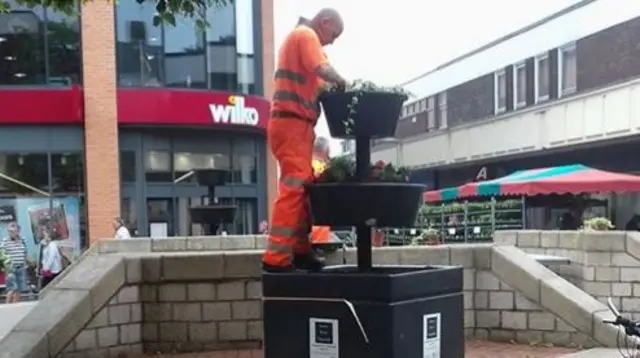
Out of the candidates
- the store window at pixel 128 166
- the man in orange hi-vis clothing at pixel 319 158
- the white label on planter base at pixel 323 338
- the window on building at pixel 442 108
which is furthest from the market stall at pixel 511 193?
the window on building at pixel 442 108

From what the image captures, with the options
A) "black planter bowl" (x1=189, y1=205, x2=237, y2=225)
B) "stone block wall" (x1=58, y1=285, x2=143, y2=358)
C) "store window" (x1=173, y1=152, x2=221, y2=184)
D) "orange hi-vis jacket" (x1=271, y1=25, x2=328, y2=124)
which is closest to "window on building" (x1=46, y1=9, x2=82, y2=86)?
"store window" (x1=173, y1=152, x2=221, y2=184)

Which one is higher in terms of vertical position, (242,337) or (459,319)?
(459,319)

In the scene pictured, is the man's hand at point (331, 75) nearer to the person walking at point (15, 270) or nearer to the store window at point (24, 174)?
the person walking at point (15, 270)

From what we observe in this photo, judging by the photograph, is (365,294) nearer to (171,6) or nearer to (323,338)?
(323,338)

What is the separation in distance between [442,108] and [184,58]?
16.6m

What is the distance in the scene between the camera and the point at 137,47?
18391 mm

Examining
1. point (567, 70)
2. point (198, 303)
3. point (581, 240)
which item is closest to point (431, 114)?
point (567, 70)

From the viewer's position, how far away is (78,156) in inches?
703

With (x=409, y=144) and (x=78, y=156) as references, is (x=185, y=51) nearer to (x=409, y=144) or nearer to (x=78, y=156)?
(x=78, y=156)

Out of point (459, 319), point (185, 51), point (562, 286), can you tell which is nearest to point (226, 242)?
point (562, 286)

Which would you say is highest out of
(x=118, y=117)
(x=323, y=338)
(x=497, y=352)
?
(x=118, y=117)

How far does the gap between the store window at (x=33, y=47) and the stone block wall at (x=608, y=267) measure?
12218 mm

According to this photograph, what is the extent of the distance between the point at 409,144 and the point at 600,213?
12.7 metres

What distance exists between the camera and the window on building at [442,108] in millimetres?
32906
